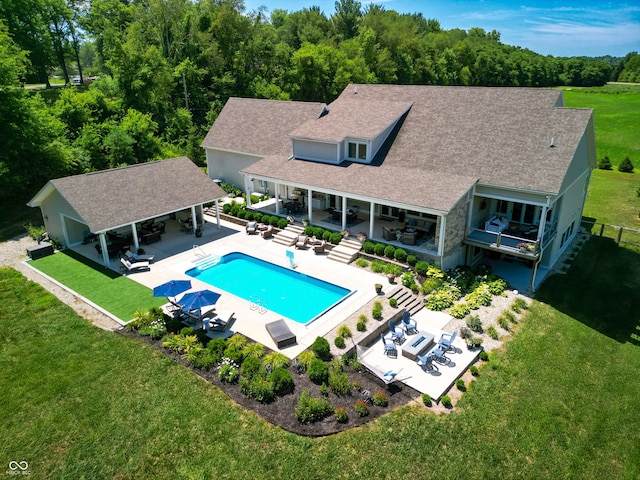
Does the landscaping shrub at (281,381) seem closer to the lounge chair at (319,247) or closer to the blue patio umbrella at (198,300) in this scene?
the blue patio umbrella at (198,300)

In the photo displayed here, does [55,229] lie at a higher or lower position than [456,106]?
lower

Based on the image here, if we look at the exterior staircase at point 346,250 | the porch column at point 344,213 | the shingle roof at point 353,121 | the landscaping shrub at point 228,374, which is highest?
the shingle roof at point 353,121

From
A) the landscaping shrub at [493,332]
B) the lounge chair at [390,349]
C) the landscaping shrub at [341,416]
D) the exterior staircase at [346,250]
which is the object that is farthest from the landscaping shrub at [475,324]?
the landscaping shrub at [341,416]

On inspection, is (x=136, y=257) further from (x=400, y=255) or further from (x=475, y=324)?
(x=475, y=324)

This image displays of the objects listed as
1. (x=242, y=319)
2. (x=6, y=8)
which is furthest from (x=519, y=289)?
(x=6, y=8)

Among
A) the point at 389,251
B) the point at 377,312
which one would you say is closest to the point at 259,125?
the point at 389,251

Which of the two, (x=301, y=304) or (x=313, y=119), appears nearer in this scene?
(x=301, y=304)

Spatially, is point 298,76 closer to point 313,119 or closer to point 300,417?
point 313,119

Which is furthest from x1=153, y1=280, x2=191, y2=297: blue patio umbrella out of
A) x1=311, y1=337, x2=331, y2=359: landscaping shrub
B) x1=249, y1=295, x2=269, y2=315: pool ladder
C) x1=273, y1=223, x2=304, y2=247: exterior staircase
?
x1=273, y1=223, x2=304, y2=247: exterior staircase
